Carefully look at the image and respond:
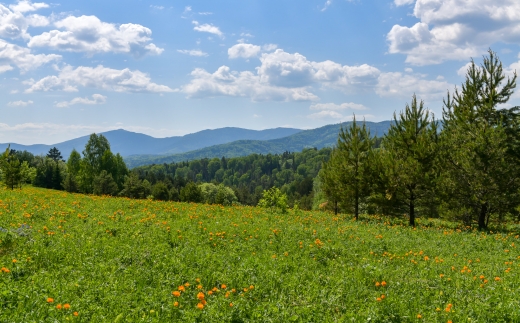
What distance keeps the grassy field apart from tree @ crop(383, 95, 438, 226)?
8921 millimetres

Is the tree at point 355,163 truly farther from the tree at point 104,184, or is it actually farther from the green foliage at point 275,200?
the tree at point 104,184

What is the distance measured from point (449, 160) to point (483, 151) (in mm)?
2187

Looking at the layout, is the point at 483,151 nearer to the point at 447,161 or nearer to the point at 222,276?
the point at 447,161

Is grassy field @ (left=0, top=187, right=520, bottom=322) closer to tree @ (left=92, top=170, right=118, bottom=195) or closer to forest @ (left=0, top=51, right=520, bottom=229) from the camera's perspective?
forest @ (left=0, top=51, right=520, bottom=229)

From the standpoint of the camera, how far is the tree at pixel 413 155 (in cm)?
2166

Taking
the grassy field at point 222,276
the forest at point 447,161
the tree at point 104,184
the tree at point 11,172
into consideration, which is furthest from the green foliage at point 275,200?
the tree at point 104,184

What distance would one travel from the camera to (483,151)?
19.3 meters

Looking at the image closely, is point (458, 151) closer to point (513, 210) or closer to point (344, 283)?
point (513, 210)

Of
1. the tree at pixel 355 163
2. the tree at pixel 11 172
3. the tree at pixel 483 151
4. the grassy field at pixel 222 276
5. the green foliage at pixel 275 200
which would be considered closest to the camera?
the grassy field at pixel 222 276

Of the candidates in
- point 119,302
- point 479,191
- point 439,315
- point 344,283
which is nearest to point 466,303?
point 439,315

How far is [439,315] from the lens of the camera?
644 cm

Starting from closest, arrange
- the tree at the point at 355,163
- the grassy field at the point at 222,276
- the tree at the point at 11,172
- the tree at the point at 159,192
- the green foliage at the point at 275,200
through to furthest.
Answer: the grassy field at the point at 222,276 → the green foliage at the point at 275,200 → the tree at the point at 355,163 → the tree at the point at 11,172 → the tree at the point at 159,192

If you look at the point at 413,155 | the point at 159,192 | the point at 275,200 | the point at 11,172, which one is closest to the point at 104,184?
the point at 159,192

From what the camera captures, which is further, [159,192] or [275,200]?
[159,192]
